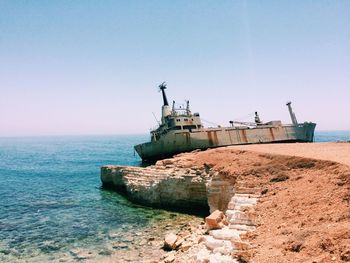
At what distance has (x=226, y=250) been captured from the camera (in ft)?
33.0

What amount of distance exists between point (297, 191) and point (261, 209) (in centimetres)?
192

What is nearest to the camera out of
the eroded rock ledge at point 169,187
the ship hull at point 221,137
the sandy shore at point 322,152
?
the sandy shore at point 322,152

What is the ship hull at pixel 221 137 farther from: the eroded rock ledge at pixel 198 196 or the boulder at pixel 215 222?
the boulder at pixel 215 222

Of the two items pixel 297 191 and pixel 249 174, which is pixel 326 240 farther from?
pixel 249 174

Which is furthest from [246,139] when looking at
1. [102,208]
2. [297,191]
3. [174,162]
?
[297,191]

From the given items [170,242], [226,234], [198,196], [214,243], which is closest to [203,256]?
[214,243]

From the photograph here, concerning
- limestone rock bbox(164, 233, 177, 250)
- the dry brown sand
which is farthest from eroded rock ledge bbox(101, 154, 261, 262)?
the dry brown sand

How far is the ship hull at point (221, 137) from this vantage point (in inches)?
1518

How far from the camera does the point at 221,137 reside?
39.0 meters

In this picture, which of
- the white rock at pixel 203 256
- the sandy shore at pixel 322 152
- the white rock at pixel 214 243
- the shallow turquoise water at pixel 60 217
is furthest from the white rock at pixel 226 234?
the shallow turquoise water at pixel 60 217

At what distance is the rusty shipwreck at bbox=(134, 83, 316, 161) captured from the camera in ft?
127

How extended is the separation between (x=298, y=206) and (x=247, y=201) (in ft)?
10.2

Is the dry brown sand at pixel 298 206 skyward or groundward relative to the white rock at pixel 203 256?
skyward

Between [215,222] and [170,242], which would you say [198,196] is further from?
[215,222]
